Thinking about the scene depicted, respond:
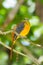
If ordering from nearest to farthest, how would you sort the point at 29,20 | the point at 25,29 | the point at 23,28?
the point at 25,29 → the point at 23,28 → the point at 29,20

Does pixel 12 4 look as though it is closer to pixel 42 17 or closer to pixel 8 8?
pixel 8 8

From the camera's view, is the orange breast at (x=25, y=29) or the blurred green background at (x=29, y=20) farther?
the blurred green background at (x=29, y=20)

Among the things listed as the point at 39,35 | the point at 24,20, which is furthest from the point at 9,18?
the point at 39,35

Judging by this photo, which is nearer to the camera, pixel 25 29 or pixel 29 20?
pixel 25 29

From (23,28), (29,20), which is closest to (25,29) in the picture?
(23,28)

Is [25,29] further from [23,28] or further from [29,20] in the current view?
[29,20]

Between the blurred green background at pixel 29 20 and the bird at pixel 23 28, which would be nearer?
the bird at pixel 23 28

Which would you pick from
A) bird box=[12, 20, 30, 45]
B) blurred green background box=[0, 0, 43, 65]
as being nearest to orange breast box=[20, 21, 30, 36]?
bird box=[12, 20, 30, 45]

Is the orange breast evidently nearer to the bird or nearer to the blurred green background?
the bird

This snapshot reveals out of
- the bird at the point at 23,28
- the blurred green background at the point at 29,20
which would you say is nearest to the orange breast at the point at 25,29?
the bird at the point at 23,28

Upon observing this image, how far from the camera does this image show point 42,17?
339 centimetres

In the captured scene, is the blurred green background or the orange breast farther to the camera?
the blurred green background

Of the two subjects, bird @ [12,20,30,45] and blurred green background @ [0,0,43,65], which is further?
blurred green background @ [0,0,43,65]

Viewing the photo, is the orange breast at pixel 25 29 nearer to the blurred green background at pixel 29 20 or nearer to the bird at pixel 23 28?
the bird at pixel 23 28
